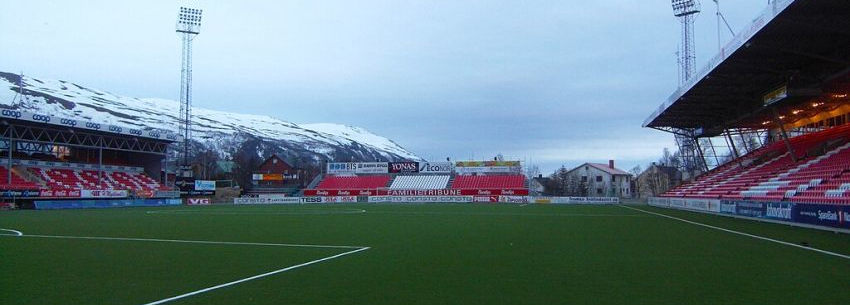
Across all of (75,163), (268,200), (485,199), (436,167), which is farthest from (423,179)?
(75,163)

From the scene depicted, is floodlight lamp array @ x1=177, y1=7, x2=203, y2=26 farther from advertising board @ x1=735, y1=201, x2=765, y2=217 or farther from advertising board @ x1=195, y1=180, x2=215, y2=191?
advertising board @ x1=735, y1=201, x2=765, y2=217

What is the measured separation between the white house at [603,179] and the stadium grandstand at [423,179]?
43632 mm

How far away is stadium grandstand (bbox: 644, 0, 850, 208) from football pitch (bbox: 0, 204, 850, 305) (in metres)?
7.99

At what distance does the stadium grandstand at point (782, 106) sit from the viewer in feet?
76.2

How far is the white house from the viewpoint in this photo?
125225mm

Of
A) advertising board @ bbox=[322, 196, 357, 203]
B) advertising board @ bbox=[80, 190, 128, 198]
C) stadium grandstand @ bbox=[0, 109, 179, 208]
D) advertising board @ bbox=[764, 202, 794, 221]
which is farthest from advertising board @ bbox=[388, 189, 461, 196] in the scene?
advertising board @ bbox=[764, 202, 794, 221]

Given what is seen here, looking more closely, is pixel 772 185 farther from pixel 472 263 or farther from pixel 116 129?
pixel 116 129

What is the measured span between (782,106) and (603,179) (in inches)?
3618

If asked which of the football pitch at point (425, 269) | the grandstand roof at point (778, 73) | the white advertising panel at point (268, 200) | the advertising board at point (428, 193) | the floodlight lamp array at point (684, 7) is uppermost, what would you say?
the floodlight lamp array at point (684, 7)

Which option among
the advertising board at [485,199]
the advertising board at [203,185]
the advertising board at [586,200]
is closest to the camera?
the advertising board at [586,200]

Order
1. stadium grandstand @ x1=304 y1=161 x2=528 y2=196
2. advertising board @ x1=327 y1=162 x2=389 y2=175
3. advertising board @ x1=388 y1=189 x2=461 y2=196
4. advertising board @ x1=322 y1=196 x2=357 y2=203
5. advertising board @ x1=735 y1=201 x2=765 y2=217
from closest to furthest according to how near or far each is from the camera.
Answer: advertising board @ x1=735 y1=201 x2=765 y2=217, advertising board @ x1=322 y1=196 x2=357 y2=203, advertising board @ x1=388 y1=189 x2=461 y2=196, stadium grandstand @ x1=304 y1=161 x2=528 y2=196, advertising board @ x1=327 y1=162 x2=389 y2=175

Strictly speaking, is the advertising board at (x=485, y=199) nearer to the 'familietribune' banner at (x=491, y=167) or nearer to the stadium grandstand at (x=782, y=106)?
the 'familietribune' banner at (x=491, y=167)

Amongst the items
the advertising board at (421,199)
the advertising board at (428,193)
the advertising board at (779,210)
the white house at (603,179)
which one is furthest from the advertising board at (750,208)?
the white house at (603,179)

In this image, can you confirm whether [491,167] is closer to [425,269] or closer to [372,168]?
[372,168]
